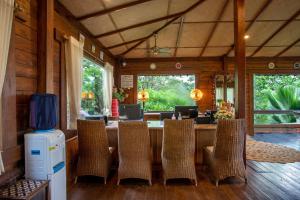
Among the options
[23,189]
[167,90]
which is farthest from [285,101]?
[23,189]

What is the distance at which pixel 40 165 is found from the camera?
252 cm

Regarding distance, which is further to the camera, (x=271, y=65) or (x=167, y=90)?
(x=167, y=90)

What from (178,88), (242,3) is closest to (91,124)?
(242,3)

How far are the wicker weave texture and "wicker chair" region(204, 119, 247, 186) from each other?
166cm

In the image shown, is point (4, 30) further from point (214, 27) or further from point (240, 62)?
point (214, 27)

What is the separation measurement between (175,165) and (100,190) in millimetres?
1147

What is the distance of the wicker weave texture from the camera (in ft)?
11.8

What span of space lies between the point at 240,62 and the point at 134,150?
233 cm

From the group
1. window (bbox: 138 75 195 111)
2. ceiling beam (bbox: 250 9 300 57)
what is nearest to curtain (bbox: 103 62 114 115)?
window (bbox: 138 75 195 111)

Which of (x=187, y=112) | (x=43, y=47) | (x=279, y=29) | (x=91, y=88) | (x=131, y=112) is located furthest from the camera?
(x=279, y=29)

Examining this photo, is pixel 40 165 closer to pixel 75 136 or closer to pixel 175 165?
pixel 75 136

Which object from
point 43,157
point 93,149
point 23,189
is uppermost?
point 43,157

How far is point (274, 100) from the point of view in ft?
29.5

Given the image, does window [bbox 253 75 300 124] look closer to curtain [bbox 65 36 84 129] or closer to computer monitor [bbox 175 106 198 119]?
computer monitor [bbox 175 106 198 119]
